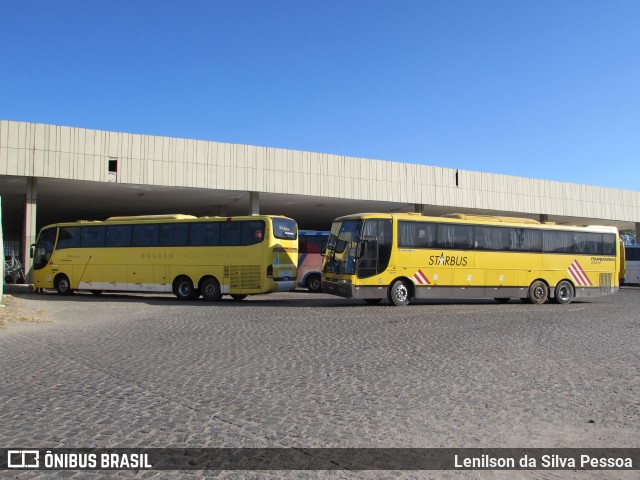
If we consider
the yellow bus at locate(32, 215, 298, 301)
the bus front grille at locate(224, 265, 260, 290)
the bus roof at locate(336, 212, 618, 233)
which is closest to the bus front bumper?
the bus roof at locate(336, 212, 618, 233)

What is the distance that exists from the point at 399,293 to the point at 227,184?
13.8 meters

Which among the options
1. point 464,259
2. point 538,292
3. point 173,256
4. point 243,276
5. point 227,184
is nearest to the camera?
point 464,259

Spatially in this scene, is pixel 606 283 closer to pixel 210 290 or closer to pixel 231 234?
pixel 231 234

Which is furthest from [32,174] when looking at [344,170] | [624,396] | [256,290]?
[624,396]

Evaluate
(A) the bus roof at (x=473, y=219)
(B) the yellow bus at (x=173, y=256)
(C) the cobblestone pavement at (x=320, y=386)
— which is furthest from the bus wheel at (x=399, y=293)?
(C) the cobblestone pavement at (x=320, y=386)

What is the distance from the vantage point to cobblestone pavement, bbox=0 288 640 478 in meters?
4.62

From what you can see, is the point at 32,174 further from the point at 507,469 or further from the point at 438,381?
the point at 507,469

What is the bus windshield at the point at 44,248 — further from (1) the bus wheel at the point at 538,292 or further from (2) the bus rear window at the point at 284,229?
(1) the bus wheel at the point at 538,292

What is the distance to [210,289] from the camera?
20.4m

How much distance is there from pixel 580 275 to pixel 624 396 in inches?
639

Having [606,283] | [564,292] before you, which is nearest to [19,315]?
[564,292]

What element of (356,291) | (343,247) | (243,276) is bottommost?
(356,291)

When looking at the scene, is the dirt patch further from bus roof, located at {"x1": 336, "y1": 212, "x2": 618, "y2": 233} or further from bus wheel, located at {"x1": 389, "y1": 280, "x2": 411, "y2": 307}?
bus wheel, located at {"x1": 389, "y1": 280, "x2": 411, "y2": 307}

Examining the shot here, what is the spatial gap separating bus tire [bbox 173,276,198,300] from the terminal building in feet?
26.0
